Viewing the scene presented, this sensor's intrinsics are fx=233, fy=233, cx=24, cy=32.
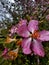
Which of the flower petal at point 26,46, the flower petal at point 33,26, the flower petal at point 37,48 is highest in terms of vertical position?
the flower petal at point 33,26

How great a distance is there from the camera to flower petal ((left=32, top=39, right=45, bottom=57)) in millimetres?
562

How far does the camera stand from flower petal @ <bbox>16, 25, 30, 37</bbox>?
593 mm

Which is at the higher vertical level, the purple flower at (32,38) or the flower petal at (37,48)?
the purple flower at (32,38)

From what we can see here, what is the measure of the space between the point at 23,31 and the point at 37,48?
6 centimetres

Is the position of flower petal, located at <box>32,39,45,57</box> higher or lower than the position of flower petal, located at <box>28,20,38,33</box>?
lower

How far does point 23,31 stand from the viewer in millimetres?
603

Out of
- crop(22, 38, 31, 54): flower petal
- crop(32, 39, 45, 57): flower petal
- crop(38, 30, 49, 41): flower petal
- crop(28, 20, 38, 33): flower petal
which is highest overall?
crop(28, 20, 38, 33): flower petal

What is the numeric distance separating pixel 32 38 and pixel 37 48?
0.13 feet

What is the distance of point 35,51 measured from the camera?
56 cm

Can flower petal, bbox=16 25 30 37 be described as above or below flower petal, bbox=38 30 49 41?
above

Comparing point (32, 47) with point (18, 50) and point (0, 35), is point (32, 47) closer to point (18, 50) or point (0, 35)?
point (18, 50)

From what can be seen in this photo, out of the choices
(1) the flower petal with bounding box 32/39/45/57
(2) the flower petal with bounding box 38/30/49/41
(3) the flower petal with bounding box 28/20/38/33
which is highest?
(3) the flower petal with bounding box 28/20/38/33

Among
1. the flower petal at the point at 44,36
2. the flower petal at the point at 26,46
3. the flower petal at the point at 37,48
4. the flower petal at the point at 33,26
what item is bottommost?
the flower petal at the point at 37,48

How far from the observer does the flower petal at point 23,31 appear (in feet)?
1.94
